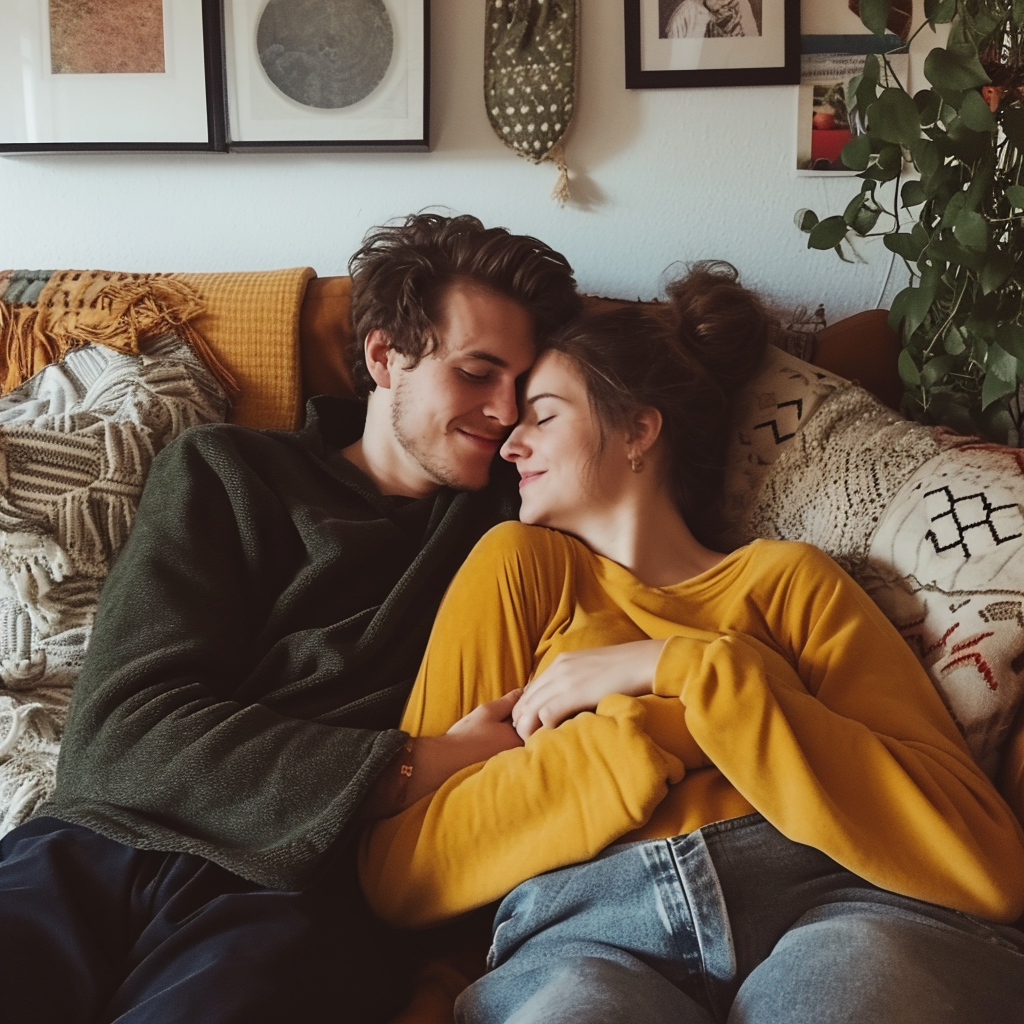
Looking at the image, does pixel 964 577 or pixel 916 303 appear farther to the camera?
pixel 916 303

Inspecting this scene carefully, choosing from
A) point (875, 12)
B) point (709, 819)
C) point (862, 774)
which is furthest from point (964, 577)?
point (875, 12)

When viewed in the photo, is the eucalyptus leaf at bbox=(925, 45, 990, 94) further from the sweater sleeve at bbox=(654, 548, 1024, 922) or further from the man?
the sweater sleeve at bbox=(654, 548, 1024, 922)

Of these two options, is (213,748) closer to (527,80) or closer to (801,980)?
(801,980)

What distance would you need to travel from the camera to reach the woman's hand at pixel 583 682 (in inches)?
44.7

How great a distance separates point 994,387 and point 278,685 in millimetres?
1103

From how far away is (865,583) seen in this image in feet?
4.53

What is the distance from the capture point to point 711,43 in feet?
6.22

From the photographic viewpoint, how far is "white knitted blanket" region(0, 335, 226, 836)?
4.53 ft

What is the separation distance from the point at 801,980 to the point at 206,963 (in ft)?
1.80

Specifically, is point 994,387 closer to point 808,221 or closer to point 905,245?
point 905,245

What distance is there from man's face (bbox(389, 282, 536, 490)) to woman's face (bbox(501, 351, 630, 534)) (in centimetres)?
5

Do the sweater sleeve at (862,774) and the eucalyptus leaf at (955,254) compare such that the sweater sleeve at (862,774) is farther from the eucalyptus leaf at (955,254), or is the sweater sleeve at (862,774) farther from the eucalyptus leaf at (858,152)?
the eucalyptus leaf at (858,152)

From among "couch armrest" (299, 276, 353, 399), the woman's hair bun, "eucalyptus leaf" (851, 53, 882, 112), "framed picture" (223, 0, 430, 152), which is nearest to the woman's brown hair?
the woman's hair bun

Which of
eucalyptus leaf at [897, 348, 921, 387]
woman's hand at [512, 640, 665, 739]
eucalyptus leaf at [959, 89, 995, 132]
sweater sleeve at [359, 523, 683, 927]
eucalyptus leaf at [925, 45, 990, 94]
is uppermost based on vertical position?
eucalyptus leaf at [925, 45, 990, 94]
